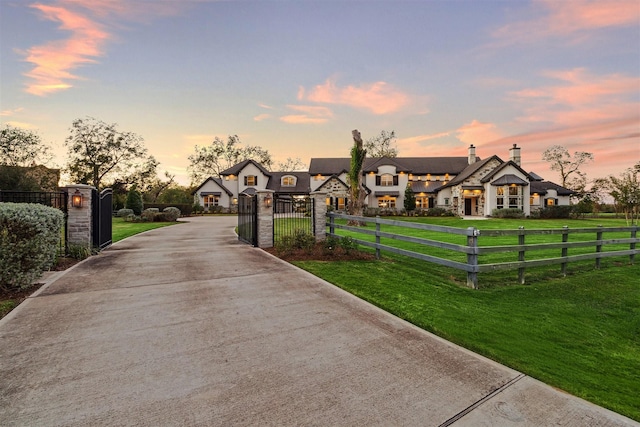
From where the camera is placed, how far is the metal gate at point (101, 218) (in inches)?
348

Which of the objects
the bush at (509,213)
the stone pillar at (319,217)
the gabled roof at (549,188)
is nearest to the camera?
the stone pillar at (319,217)

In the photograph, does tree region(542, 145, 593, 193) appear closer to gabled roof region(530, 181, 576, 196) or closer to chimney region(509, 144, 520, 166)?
gabled roof region(530, 181, 576, 196)

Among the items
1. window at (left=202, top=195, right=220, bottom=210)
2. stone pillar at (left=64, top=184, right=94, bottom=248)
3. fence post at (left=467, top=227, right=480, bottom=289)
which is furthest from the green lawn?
window at (left=202, top=195, right=220, bottom=210)

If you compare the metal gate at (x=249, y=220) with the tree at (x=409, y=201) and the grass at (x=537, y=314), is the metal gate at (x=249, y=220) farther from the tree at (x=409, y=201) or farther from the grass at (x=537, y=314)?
the tree at (x=409, y=201)

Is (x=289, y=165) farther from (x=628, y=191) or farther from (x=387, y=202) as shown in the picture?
(x=628, y=191)

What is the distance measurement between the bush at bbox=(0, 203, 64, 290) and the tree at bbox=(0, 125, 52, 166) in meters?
34.2

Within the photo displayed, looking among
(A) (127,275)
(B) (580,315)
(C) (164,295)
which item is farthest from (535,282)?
(A) (127,275)

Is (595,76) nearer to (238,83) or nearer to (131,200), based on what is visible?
(238,83)

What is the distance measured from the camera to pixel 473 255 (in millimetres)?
5996

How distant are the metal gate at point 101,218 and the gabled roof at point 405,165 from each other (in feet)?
99.7

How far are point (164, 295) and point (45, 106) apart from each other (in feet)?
70.9

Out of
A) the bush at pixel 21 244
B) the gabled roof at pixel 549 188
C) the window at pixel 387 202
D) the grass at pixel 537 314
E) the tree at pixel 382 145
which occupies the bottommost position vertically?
the grass at pixel 537 314

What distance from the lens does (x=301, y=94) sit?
2033 centimetres

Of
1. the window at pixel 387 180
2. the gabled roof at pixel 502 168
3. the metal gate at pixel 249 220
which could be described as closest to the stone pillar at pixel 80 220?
the metal gate at pixel 249 220
